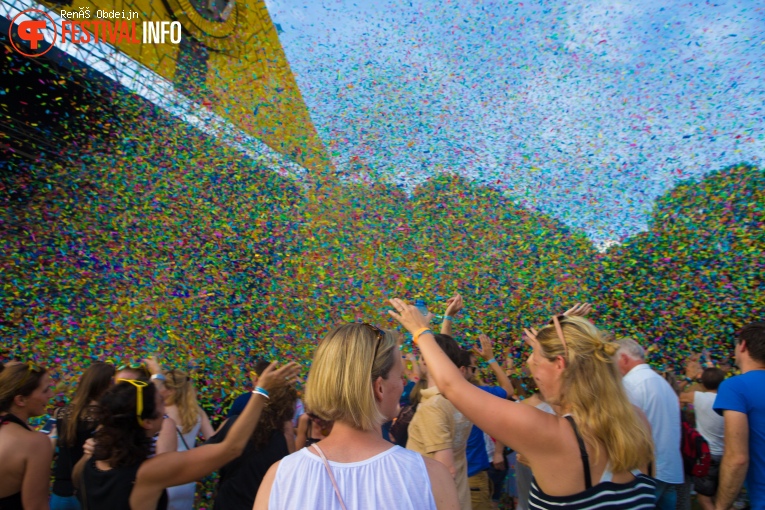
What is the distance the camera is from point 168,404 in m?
4.20

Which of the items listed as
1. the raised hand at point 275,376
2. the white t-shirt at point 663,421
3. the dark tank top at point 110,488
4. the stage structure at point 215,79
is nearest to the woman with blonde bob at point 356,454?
the raised hand at point 275,376

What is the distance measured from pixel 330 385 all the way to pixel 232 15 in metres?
12.7

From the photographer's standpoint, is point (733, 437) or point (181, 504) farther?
point (181, 504)

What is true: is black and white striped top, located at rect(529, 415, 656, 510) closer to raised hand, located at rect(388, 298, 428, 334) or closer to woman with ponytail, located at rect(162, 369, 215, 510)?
raised hand, located at rect(388, 298, 428, 334)

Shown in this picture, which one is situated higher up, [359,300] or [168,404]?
[359,300]

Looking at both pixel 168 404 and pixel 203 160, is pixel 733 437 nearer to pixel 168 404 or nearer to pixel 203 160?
pixel 168 404

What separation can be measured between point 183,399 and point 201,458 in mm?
1974

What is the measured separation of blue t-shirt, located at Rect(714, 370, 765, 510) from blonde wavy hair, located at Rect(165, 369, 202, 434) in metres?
3.67

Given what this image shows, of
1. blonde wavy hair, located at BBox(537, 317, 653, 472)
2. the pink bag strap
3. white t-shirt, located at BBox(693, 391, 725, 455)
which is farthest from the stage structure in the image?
the pink bag strap

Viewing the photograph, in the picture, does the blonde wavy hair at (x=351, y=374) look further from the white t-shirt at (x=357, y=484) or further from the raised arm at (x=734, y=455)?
the raised arm at (x=734, y=455)

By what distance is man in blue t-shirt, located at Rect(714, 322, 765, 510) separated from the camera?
2744mm

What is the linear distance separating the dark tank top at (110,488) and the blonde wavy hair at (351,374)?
1.15 m

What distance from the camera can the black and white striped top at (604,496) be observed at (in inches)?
67.5

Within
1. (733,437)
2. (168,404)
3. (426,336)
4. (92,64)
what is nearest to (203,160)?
(92,64)
